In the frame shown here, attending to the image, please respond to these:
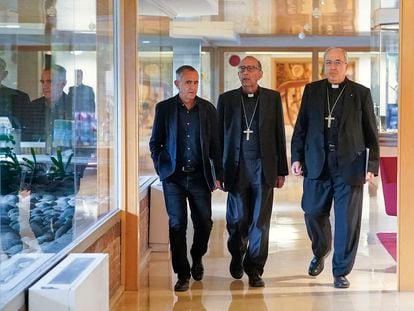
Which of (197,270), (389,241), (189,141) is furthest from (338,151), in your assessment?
(389,241)

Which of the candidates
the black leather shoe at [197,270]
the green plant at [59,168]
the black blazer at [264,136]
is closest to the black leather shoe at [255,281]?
the black leather shoe at [197,270]

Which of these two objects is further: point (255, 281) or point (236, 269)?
point (236, 269)

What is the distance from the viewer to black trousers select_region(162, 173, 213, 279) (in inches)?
202

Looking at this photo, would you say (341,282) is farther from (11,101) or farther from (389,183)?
(11,101)

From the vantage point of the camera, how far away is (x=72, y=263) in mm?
3479

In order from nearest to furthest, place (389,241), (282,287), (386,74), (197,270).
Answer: (282,287) < (197,270) < (389,241) < (386,74)

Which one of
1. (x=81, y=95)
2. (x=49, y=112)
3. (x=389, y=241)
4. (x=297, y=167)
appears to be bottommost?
(x=389, y=241)

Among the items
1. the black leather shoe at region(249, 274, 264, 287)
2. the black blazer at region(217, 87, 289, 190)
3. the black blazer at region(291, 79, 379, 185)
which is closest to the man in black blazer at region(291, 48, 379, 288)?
the black blazer at region(291, 79, 379, 185)

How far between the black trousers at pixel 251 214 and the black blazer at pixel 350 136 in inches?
15.6

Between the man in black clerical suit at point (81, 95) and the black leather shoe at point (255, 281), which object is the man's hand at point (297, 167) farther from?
the man in black clerical suit at point (81, 95)

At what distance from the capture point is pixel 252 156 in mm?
5180

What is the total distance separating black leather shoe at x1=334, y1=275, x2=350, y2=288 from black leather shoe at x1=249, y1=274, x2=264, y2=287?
0.55 m

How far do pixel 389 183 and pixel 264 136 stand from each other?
2.23 meters

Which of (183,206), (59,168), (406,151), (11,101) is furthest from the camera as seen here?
(183,206)
